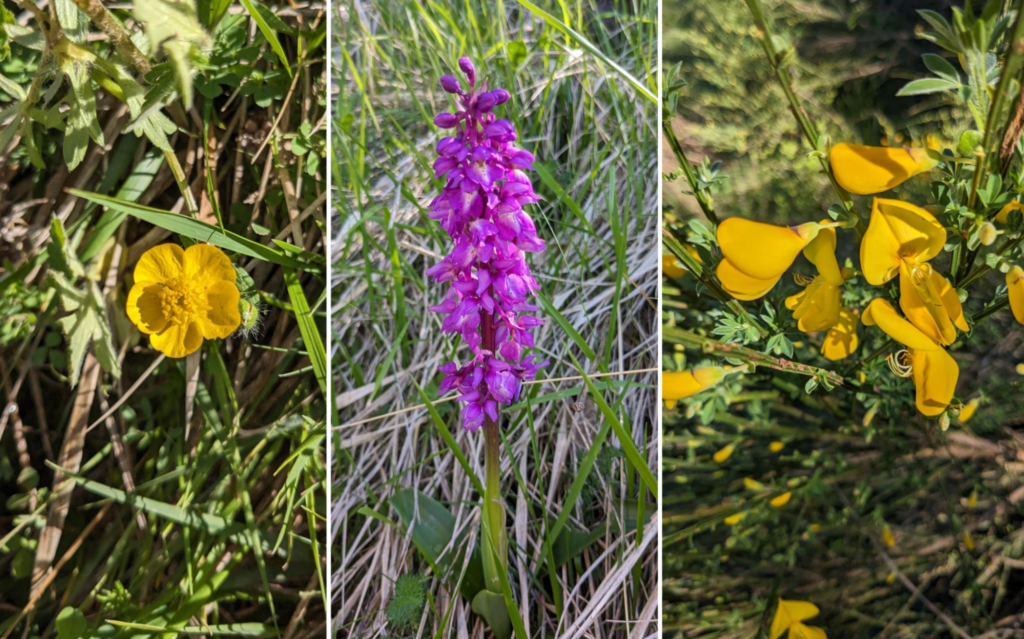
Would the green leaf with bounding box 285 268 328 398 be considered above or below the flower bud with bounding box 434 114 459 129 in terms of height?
below

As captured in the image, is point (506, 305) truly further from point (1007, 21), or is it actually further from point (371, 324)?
point (1007, 21)

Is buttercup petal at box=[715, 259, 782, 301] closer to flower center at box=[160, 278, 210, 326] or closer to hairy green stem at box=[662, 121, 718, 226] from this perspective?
hairy green stem at box=[662, 121, 718, 226]

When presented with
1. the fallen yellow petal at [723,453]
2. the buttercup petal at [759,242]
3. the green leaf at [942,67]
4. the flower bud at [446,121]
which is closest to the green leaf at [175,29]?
the flower bud at [446,121]

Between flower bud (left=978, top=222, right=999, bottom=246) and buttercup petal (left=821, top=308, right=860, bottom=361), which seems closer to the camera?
flower bud (left=978, top=222, right=999, bottom=246)

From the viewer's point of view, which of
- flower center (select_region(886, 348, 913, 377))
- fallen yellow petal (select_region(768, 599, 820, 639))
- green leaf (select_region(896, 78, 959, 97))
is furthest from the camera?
fallen yellow petal (select_region(768, 599, 820, 639))

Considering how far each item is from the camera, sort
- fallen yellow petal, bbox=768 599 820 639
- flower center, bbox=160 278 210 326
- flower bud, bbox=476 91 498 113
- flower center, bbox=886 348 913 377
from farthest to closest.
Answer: fallen yellow petal, bbox=768 599 820 639
flower center, bbox=160 278 210 326
flower center, bbox=886 348 913 377
flower bud, bbox=476 91 498 113

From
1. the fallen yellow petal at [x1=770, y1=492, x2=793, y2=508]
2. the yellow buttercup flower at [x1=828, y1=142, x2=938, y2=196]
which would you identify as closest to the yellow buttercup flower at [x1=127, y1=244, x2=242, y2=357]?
the yellow buttercup flower at [x1=828, y1=142, x2=938, y2=196]

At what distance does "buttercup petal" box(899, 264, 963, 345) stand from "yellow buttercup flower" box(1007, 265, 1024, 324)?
2.4 inches

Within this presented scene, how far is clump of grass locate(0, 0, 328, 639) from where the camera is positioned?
1006 millimetres

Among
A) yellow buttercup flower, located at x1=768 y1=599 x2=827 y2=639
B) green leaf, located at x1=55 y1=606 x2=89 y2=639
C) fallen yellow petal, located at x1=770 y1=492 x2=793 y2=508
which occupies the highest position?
fallen yellow petal, located at x1=770 y1=492 x2=793 y2=508

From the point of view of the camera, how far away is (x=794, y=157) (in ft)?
4.50

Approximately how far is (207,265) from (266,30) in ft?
1.11

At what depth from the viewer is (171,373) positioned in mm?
1104

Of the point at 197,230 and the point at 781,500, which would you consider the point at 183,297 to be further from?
the point at 781,500
